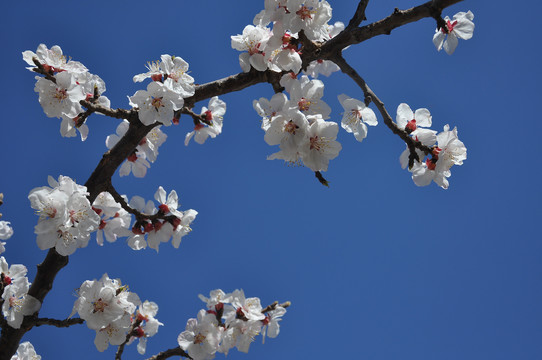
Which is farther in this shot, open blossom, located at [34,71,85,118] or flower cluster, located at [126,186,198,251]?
flower cluster, located at [126,186,198,251]

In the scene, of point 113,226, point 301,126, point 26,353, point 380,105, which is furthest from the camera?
point 26,353

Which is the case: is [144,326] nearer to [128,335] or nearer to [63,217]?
[128,335]

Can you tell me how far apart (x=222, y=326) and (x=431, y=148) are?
220 cm

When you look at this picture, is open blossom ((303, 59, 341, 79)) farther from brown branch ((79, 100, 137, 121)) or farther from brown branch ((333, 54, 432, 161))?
brown branch ((79, 100, 137, 121))

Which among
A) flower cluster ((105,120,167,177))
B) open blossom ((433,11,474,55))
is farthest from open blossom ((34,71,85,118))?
open blossom ((433,11,474,55))

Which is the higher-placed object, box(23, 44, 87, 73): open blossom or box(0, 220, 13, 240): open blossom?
box(23, 44, 87, 73): open blossom

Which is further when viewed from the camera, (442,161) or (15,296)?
(15,296)

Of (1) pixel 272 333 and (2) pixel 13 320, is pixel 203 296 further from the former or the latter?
(2) pixel 13 320

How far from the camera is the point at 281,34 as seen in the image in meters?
2.58

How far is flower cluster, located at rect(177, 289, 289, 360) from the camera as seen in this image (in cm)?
354

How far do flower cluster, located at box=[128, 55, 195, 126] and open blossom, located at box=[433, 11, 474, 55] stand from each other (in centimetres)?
165

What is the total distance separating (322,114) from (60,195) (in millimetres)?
1572

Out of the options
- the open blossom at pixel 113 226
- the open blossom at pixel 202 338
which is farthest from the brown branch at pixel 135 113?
the open blossom at pixel 202 338

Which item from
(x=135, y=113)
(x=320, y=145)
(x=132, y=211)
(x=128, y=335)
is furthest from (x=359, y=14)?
(x=128, y=335)
